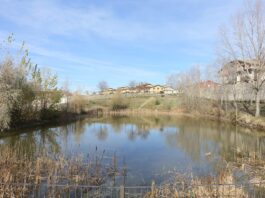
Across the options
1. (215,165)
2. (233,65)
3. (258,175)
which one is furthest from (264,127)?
(258,175)

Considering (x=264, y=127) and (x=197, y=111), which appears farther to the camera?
(x=197, y=111)

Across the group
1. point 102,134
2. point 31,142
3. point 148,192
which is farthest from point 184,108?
point 148,192

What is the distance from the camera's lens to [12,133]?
2311 centimetres

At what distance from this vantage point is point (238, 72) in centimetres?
3225

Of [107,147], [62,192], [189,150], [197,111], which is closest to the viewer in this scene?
[62,192]

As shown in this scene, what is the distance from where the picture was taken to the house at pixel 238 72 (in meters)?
29.8

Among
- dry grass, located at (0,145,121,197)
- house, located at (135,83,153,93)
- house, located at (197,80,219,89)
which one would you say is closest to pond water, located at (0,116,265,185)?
dry grass, located at (0,145,121,197)

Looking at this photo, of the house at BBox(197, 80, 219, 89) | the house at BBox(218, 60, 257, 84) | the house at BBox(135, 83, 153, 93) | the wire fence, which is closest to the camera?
the wire fence

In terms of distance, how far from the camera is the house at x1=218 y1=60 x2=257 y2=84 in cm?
2977

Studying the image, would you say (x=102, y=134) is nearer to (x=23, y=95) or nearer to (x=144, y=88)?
(x=23, y=95)

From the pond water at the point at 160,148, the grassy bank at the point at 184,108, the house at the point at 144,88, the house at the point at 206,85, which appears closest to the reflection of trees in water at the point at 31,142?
the pond water at the point at 160,148

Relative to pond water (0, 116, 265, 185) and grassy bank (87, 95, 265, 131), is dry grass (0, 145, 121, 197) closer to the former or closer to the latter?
pond water (0, 116, 265, 185)

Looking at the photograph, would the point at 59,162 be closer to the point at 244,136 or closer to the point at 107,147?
the point at 107,147

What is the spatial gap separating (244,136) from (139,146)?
8.87m
